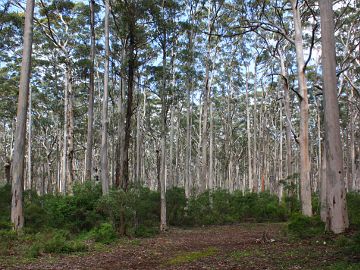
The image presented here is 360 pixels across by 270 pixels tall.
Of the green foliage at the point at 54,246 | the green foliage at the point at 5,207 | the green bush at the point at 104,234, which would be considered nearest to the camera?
the green foliage at the point at 54,246

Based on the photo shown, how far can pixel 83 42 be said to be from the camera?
2111 centimetres

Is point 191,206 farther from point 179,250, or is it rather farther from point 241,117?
point 241,117

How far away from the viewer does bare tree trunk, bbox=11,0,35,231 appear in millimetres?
11016

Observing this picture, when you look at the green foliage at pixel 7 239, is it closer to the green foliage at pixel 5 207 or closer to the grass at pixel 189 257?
the green foliage at pixel 5 207

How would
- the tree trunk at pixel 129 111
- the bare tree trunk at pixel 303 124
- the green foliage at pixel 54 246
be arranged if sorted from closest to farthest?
the green foliage at pixel 54 246
the bare tree trunk at pixel 303 124
the tree trunk at pixel 129 111

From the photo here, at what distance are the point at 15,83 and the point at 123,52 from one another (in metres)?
14.9

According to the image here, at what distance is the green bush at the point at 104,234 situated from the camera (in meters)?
10.9

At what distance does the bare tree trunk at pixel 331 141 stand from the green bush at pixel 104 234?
19.7 feet

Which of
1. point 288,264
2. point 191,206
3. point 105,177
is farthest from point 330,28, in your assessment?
point 191,206

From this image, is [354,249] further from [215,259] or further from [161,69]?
[161,69]

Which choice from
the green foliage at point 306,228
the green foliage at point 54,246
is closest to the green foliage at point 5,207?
the green foliage at point 54,246

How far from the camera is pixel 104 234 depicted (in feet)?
36.1

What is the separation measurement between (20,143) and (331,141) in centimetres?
848

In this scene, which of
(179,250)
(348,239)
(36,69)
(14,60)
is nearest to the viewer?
(348,239)
